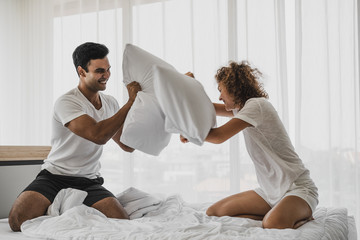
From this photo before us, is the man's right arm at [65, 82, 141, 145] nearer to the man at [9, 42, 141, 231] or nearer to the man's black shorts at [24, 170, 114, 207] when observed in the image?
the man at [9, 42, 141, 231]

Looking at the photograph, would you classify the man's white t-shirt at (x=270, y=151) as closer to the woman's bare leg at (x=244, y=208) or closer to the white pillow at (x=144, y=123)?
the woman's bare leg at (x=244, y=208)

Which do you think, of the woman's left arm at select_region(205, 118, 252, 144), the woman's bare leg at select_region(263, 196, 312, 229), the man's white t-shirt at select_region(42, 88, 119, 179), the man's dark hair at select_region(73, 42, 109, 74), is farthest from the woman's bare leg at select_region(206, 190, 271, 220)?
the man's dark hair at select_region(73, 42, 109, 74)

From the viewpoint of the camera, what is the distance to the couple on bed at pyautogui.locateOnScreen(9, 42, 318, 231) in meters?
1.72

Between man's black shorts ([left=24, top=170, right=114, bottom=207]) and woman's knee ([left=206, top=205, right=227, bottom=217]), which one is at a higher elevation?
man's black shorts ([left=24, top=170, right=114, bottom=207])

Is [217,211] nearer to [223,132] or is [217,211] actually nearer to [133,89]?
[223,132]

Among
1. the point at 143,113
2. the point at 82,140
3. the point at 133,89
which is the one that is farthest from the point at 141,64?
the point at 82,140

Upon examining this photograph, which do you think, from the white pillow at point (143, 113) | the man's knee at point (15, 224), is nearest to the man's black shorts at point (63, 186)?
the man's knee at point (15, 224)

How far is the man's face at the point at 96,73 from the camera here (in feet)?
7.07

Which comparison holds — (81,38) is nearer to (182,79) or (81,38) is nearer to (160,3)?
(160,3)

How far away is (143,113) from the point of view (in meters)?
1.69

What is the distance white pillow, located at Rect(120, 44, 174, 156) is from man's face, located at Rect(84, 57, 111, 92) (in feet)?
1.18

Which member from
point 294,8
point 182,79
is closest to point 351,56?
point 294,8

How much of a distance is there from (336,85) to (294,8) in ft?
2.17

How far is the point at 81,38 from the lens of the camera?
3785 mm
